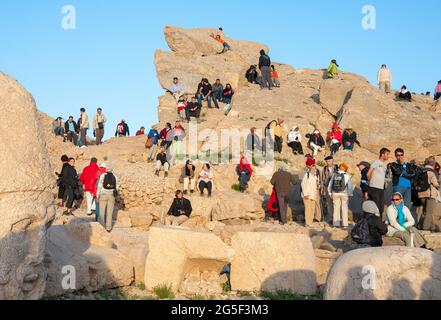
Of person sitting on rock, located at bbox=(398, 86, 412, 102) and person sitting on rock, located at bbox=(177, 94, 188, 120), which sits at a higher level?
person sitting on rock, located at bbox=(398, 86, 412, 102)

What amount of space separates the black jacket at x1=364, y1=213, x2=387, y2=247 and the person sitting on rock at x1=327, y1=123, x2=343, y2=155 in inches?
466

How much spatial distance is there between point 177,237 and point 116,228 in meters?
6.49

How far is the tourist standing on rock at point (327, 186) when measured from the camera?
53.4ft

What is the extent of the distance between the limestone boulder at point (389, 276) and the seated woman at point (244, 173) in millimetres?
12914

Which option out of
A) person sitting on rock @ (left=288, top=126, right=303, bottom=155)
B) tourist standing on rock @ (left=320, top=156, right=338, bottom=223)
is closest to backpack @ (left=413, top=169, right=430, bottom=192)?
tourist standing on rock @ (left=320, top=156, right=338, bottom=223)

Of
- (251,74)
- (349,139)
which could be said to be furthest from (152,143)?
(251,74)

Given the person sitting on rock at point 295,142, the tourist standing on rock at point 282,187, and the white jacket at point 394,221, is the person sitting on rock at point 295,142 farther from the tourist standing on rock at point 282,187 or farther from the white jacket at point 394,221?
the white jacket at point 394,221

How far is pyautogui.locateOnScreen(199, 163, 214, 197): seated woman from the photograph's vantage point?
61.7 feet

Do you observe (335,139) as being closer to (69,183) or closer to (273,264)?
(69,183)

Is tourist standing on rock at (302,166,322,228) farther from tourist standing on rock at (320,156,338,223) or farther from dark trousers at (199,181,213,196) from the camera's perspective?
dark trousers at (199,181,213,196)

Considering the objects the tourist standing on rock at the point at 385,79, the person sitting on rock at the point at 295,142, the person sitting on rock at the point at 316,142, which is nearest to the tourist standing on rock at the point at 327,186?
the person sitting on rock at the point at 295,142

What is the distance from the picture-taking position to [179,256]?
9.45 m

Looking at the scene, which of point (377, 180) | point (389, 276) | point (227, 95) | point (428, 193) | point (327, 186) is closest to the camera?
point (389, 276)

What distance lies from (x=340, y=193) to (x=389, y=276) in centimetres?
911
